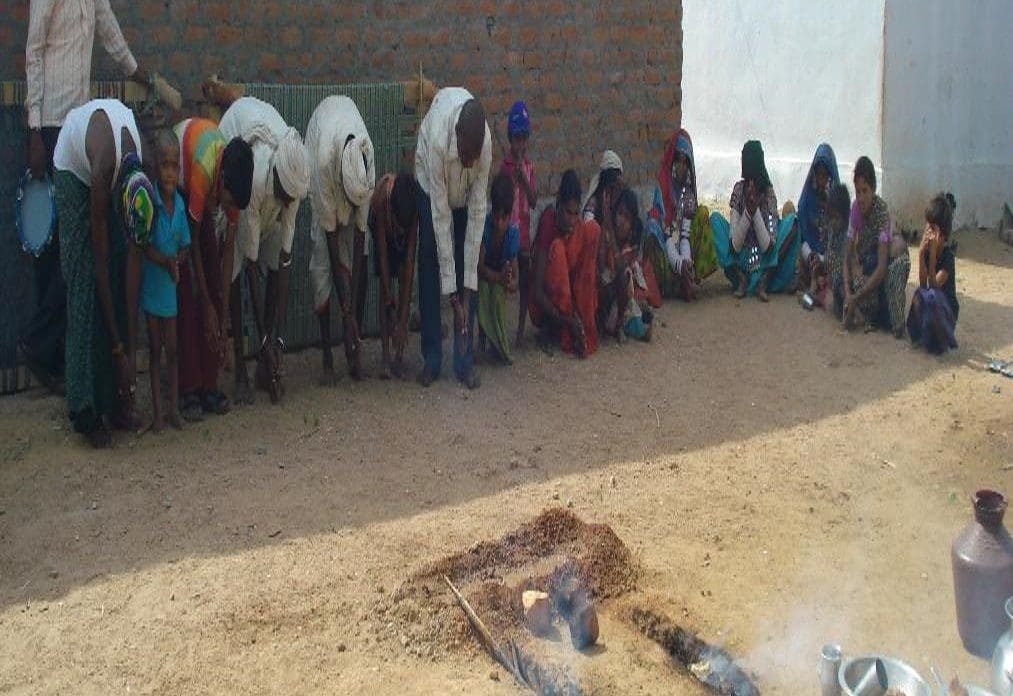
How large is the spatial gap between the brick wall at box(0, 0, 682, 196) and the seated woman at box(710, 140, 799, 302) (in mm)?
766

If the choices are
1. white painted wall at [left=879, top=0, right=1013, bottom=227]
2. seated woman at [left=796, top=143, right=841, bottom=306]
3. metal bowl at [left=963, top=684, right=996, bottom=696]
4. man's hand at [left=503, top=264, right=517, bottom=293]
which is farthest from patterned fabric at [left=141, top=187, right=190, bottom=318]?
white painted wall at [left=879, top=0, right=1013, bottom=227]

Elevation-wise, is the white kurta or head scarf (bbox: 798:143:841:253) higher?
the white kurta

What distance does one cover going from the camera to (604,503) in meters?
5.60

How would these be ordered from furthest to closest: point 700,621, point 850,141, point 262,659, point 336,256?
point 850,141 → point 336,256 → point 700,621 → point 262,659

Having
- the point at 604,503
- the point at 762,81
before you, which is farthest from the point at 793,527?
the point at 762,81

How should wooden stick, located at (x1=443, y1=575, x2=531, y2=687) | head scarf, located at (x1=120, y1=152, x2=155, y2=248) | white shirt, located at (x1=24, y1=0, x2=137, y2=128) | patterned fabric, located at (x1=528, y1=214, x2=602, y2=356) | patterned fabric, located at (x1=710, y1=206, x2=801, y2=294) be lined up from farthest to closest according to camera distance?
patterned fabric, located at (x1=710, y1=206, x2=801, y2=294) < patterned fabric, located at (x1=528, y1=214, x2=602, y2=356) < white shirt, located at (x1=24, y1=0, x2=137, y2=128) < head scarf, located at (x1=120, y1=152, x2=155, y2=248) < wooden stick, located at (x1=443, y1=575, x2=531, y2=687)

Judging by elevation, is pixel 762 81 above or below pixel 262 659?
above

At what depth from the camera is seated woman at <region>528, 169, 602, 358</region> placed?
7555mm

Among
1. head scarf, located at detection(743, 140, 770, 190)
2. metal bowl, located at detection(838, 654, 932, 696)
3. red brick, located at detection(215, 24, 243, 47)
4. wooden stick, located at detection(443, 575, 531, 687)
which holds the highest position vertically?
red brick, located at detection(215, 24, 243, 47)

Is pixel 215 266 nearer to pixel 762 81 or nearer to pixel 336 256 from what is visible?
pixel 336 256

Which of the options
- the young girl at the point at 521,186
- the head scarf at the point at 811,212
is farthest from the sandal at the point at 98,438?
the head scarf at the point at 811,212

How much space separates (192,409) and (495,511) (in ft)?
5.83

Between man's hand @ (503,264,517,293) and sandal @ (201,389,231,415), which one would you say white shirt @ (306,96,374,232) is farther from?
sandal @ (201,389,231,415)

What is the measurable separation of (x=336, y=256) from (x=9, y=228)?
1.66 m
